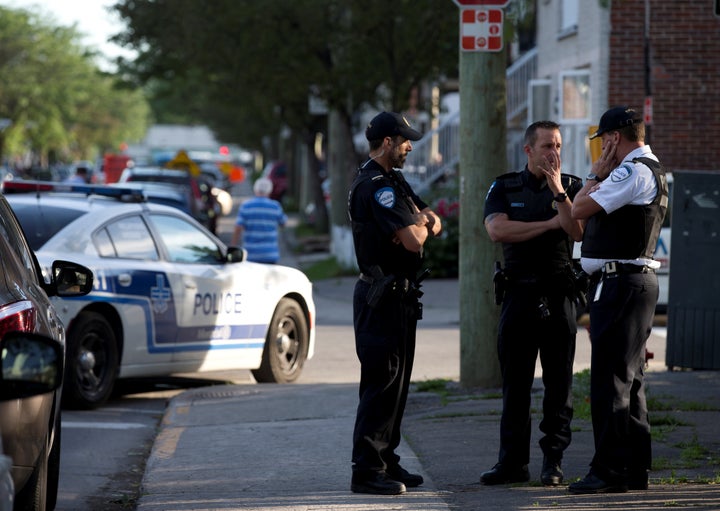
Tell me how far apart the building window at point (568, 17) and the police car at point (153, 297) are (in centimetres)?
1219

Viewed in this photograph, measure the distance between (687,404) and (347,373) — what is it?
4.29 m

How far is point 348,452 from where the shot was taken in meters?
8.03

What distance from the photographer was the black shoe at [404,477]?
22.7 ft

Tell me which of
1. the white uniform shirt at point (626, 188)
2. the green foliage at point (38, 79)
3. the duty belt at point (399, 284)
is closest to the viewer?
the white uniform shirt at point (626, 188)

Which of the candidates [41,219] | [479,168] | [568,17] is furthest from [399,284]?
[568,17]

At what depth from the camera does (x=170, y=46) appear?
33.2 metres

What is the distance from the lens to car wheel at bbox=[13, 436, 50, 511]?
506 centimetres

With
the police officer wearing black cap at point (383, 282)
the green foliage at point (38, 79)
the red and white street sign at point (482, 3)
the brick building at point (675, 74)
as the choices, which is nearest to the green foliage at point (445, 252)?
the brick building at point (675, 74)

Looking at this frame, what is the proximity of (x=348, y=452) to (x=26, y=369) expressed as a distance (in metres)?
4.46

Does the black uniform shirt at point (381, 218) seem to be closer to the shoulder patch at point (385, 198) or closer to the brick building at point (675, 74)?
the shoulder patch at point (385, 198)

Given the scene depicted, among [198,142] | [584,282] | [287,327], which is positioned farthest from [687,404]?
[198,142]

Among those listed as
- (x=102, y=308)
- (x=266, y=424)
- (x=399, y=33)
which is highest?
(x=399, y=33)

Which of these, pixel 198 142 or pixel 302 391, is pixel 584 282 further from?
pixel 198 142

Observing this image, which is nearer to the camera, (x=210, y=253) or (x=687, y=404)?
(x=687, y=404)
